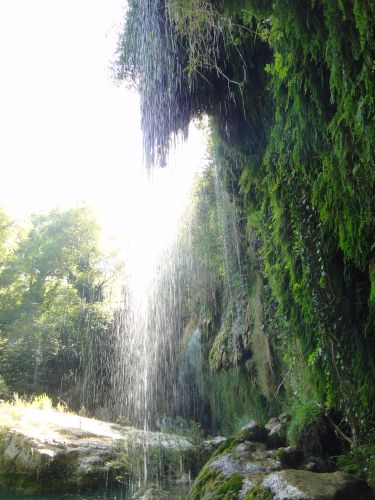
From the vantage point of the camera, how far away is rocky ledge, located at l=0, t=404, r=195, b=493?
842 centimetres

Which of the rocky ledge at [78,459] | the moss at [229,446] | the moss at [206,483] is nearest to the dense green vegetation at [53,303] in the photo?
the rocky ledge at [78,459]

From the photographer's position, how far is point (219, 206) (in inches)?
415

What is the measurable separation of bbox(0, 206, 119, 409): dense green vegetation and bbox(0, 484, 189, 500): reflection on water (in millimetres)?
10189

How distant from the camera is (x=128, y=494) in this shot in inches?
305

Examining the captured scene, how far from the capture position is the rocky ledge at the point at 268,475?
341cm

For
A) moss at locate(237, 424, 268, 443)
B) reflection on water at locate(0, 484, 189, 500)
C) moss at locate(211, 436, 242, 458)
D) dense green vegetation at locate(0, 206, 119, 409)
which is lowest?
reflection on water at locate(0, 484, 189, 500)

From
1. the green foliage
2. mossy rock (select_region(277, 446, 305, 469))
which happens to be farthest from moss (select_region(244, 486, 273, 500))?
the green foliage

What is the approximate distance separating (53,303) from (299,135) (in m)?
24.1

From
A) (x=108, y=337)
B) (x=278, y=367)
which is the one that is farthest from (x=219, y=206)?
(x=108, y=337)

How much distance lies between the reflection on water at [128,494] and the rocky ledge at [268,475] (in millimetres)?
1749

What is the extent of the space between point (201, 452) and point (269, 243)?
4.86m

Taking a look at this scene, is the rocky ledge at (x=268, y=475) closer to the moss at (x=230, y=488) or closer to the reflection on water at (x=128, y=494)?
the moss at (x=230, y=488)

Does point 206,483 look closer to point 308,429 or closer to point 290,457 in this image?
point 290,457

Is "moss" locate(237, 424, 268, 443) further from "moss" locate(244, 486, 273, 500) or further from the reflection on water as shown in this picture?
"moss" locate(244, 486, 273, 500)
